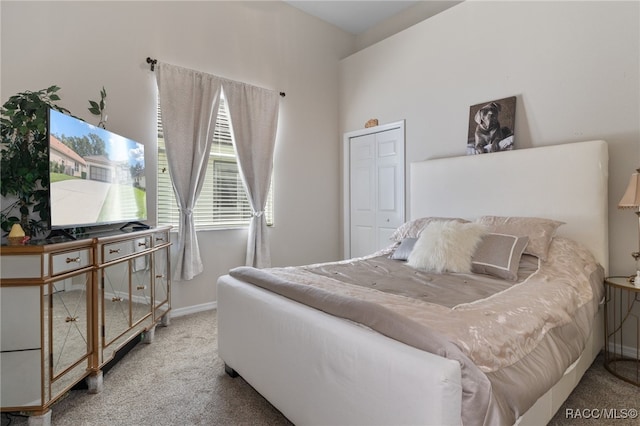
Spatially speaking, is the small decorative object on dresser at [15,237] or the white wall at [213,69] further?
the white wall at [213,69]

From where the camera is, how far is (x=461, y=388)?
104cm

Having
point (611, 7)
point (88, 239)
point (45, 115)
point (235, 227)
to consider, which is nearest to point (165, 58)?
point (45, 115)

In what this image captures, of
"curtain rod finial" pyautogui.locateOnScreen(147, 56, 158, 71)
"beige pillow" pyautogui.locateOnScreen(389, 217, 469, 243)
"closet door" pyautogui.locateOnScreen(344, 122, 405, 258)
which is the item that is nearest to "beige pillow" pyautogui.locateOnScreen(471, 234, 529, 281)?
"beige pillow" pyautogui.locateOnScreen(389, 217, 469, 243)

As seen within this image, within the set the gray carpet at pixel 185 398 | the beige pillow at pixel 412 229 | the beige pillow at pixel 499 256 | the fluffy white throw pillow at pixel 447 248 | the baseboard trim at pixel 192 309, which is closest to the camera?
the gray carpet at pixel 185 398

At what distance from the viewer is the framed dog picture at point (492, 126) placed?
295cm

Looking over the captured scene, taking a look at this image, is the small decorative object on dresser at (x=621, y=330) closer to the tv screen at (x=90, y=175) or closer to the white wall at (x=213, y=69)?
the white wall at (x=213, y=69)

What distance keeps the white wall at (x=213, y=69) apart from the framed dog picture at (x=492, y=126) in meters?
1.92

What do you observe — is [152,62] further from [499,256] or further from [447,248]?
[499,256]

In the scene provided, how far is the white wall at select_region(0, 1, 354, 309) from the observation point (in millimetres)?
2613

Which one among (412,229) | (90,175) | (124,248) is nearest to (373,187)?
(412,229)

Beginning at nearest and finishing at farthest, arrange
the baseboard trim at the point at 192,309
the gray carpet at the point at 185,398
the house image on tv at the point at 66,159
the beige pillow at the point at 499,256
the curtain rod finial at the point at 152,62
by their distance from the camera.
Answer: the gray carpet at the point at 185,398 → the house image on tv at the point at 66,159 → the beige pillow at the point at 499,256 → the curtain rod finial at the point at 152,62 → the baseboard trim at the point at 192,309

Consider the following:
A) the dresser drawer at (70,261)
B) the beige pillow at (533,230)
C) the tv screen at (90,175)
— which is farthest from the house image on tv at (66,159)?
the beige pillow at (533,230)

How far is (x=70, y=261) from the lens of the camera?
1.79 metres

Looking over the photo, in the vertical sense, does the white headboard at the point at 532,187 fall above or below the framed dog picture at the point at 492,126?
below
